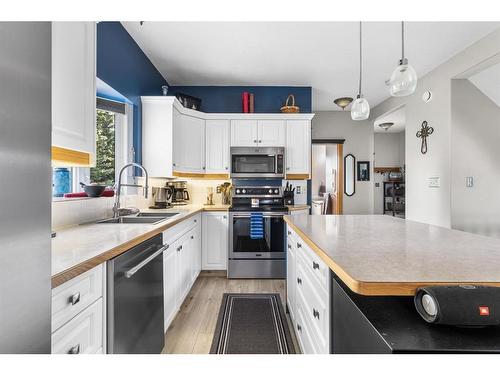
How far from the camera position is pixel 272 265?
10.8ft

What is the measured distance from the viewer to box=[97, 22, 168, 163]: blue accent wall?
219cm

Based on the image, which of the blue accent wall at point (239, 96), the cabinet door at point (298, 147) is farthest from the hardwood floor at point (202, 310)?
the blue accent wall at point (239, 96)

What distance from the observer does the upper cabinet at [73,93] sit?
1.13 metres

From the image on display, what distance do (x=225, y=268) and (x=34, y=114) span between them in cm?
323

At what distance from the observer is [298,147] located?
3742 millimetres

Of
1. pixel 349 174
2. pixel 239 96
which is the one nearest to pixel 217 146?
pixel 239 96

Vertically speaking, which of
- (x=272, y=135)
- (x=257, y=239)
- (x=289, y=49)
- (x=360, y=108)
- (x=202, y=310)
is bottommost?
(x=202, y=310)

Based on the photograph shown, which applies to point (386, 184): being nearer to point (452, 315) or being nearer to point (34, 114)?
point (452, 315)

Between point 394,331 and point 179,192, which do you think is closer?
point 394,331

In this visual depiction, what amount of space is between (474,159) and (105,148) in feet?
13.7

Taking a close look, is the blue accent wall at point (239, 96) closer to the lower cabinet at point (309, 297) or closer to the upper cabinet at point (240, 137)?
the upper cabinet at point (240, 137)

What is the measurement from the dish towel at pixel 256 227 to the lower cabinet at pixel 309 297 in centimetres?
114

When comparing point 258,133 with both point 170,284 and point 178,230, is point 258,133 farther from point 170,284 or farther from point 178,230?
point 170,284
